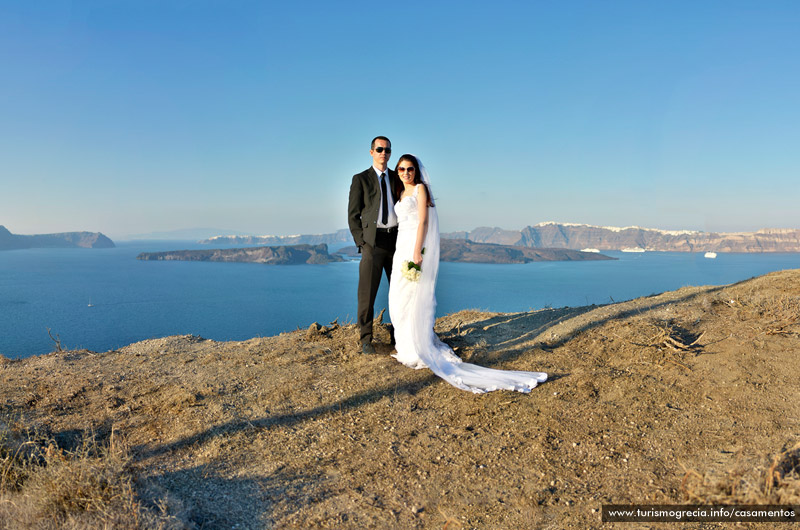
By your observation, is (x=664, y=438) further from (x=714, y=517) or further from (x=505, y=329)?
(x=505, y=329)

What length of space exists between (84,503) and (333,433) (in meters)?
1.87

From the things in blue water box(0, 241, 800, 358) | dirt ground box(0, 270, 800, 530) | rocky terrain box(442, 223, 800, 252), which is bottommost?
blue water box(0, 241, 800, 358)

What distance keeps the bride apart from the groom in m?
0.20

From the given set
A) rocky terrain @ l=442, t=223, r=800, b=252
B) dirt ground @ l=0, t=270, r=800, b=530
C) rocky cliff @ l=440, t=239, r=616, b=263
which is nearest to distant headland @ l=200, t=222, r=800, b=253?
rocky terrain @ l=442, t=223, r=800, b=252

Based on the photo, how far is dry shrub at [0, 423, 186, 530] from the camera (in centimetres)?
249

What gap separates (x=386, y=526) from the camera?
8.82ft

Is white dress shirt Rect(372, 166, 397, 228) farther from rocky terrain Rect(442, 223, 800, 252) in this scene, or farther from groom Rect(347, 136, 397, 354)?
rocky terrain Rect(442, 223, 800, 252)

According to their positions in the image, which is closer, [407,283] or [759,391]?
[759,391]

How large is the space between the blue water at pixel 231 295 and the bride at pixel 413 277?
25.6 metres

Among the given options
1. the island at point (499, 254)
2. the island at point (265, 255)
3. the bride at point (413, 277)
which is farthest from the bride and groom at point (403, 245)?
the island at point (265, 255)

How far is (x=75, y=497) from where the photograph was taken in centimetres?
265

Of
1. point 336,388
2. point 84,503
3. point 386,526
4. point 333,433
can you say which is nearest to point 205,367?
point 336,388

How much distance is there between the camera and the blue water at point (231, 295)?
43.1 m

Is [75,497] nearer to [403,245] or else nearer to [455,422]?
[455,422]
